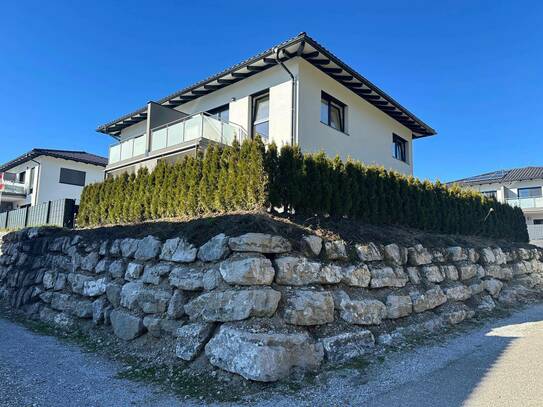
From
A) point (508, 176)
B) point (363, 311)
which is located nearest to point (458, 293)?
point (363, 311)

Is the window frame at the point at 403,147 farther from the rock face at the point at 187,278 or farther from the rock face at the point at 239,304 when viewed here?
the rock face at the point at 239,304

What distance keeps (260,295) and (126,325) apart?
2923mm

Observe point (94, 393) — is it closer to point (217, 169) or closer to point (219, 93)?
point (217, 169)

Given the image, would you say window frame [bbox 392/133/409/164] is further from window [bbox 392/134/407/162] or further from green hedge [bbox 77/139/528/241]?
green hedge [bbox 77/139/528/241]

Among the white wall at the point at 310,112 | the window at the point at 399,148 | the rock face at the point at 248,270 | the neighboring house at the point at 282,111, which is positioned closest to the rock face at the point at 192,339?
the rock face at the point at 248,270

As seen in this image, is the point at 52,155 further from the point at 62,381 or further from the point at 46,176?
the point at 62,381

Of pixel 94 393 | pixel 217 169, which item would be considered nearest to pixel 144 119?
pixel 217 169

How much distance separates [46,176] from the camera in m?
27.7

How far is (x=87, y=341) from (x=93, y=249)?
243 cm

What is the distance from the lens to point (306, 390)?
4406mm

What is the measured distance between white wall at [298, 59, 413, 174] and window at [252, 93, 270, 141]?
4.88ft

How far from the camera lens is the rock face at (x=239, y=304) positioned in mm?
4957

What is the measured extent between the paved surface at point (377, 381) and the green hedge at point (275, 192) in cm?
334

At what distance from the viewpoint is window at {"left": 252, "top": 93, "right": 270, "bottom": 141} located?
1308 cm
